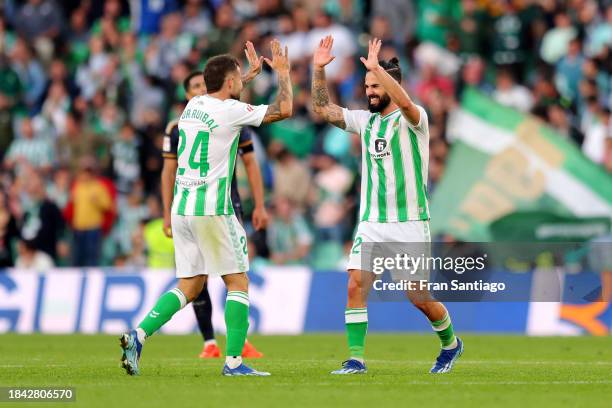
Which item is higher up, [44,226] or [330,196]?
[330,196]

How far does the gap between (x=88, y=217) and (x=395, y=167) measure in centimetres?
1173

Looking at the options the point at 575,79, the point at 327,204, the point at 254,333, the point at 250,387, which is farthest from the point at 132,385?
the point at 575,79

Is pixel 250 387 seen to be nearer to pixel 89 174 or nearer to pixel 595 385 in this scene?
pixel 595 385

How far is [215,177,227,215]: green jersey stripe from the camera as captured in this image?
475 inches

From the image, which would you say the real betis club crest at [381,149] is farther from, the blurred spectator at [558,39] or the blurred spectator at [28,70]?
the blurred spectator at [28,70]

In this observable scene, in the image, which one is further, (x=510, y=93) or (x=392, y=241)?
(x=510, y=93)

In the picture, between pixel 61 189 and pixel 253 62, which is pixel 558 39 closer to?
pixel 61 189

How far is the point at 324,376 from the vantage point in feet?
39.6

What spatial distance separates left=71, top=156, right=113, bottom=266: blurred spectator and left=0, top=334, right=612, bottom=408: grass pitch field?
546 cm

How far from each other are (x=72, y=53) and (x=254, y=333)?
30.1 ft

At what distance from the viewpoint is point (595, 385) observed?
1143 cm

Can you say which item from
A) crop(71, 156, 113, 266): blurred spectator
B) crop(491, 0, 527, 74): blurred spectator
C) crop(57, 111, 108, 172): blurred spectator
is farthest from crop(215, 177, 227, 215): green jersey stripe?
crop(491, 0, 527, 74): blurred spectator

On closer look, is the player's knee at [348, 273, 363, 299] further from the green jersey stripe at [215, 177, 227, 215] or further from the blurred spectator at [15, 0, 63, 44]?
the blurred spectator at [15, 0, 63, 44]

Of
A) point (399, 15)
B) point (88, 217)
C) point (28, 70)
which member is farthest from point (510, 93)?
point (28, 70)
